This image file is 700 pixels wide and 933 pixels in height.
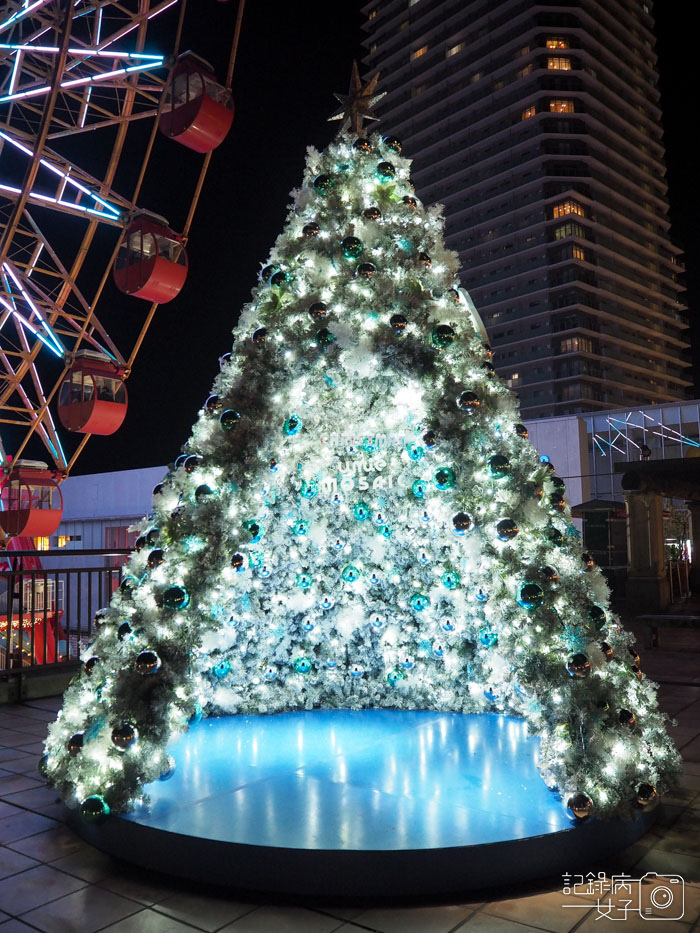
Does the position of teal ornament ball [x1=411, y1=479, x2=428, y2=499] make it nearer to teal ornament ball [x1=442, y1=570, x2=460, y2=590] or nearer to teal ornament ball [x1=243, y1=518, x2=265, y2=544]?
teal ornament ball [x1=442, y1=570, x2=460, y2=590]

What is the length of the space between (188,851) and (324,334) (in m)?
2.68

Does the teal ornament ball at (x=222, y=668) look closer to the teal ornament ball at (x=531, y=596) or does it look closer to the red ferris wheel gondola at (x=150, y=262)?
the teal ornament ball at (x=531, y=596)

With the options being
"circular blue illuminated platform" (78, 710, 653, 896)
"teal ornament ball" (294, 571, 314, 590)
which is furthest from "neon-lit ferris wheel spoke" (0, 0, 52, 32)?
"circular blue illuminated platform" (78, 710, 653, 896)

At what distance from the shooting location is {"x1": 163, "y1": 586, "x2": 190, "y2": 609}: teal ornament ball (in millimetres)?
3502

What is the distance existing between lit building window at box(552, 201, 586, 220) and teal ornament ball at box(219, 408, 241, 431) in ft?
251

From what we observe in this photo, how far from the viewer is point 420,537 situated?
5.43 meters

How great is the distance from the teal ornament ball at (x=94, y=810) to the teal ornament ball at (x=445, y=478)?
7.38 feet

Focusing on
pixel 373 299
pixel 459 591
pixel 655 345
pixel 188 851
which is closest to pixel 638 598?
pixel 459 591

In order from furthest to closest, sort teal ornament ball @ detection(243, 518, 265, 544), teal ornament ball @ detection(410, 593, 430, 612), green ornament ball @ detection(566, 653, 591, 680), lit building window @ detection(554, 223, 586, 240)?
lit building window @ detection(554, 223, 586, 240)
teal ornament ball @ detection(410, 593, 430, 612)
teal ornament ball @ detection(243, 518, 265, 544)
green ornament ball @ detection(566, 653, 591, 680)

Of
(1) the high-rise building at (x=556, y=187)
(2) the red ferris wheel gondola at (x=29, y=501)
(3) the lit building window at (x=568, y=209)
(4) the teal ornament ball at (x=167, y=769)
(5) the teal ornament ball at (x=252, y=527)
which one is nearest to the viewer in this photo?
(4) the teal ornament ball at (x=167, y=769)

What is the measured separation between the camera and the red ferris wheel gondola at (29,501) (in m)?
12.9

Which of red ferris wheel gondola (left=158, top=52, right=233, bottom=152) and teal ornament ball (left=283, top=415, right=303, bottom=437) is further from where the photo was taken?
red ferris wheel gondola (left=158, top=52, right=233, bottom=152)

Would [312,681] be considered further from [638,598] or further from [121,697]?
[638,598]

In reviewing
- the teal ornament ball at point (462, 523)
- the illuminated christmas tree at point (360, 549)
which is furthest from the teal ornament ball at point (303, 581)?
the teal ornament ball at point (462, 523)
